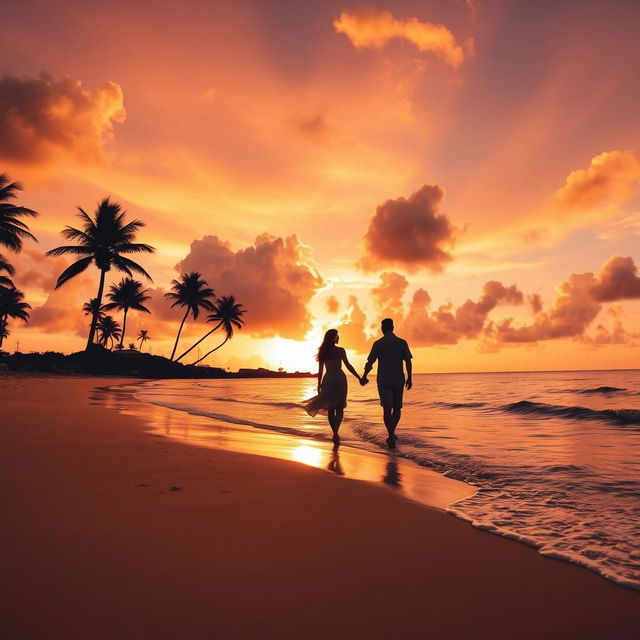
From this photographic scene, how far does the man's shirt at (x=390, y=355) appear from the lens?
8.62m

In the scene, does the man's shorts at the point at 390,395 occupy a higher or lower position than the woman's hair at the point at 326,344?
lower

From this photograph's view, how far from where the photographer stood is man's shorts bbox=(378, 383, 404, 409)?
8477 mm

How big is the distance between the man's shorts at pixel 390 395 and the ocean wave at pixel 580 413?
784cm

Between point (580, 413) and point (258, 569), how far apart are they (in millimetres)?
15824

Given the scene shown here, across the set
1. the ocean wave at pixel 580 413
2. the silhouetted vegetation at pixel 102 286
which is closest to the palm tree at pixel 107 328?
the silhouetted vegetation at pixel 102 286

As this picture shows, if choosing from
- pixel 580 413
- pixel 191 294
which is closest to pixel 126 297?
pixel 191 294

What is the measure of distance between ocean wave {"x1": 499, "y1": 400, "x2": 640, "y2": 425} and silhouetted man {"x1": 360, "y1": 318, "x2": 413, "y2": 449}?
7.85 m

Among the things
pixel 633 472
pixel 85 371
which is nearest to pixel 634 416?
pixel 633 472

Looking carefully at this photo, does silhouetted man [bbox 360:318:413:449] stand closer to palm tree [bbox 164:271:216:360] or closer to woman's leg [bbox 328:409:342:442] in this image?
woman's leg [bbox 328:409:342:442]

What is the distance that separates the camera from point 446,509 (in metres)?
3.79

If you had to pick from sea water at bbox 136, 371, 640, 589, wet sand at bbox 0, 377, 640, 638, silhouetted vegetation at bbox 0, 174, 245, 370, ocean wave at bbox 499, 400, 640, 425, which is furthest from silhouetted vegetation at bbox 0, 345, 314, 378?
wet sand at bbox 0, 377, 640, 638

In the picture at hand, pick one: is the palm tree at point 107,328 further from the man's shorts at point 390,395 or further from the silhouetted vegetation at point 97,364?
the man's shorts at point 390,395

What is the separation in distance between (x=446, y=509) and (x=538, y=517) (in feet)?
2.56

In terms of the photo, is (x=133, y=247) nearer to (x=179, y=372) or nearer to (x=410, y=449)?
(x=179, y=372)
